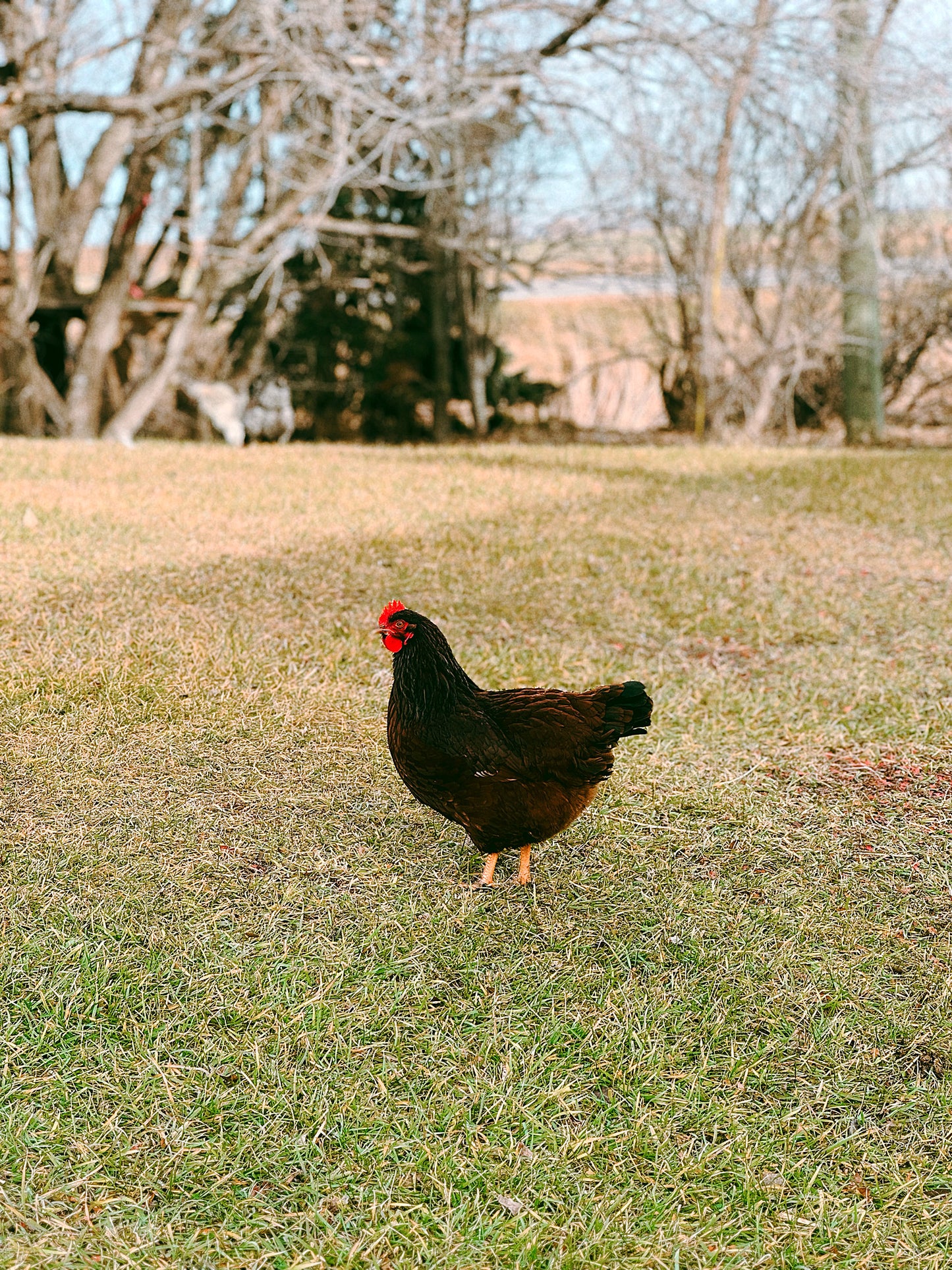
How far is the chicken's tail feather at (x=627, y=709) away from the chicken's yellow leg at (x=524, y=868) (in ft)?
1.42

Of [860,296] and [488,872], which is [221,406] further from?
[488,872]

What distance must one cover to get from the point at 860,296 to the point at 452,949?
1197 centimetres

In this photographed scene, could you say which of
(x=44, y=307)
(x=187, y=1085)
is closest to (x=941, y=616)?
(x=187, y=1085)

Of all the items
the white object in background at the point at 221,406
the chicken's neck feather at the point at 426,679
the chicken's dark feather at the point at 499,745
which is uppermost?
the white object in background at the point at 221,406

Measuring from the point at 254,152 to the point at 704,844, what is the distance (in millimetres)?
9965

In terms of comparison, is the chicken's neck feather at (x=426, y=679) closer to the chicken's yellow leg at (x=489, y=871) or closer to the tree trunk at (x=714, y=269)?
the chicken's yellow leg at (x=489, y=871)

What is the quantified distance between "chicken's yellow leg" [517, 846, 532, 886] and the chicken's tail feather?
1.42 ft

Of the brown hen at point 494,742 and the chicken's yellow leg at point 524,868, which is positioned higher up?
the brown hen at point 494,742

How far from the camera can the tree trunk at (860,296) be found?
447 inches

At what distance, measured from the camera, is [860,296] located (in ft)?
41.7

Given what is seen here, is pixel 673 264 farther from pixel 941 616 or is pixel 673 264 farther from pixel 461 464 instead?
pixel 941 616

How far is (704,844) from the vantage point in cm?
322

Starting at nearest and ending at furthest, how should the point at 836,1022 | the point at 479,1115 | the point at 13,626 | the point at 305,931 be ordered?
the point at 479,1115, the point at 836,1022, the point at 305,931, the point at 13,626

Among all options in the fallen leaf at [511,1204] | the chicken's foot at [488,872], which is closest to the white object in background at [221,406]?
the chicken's foot at [488,872]
